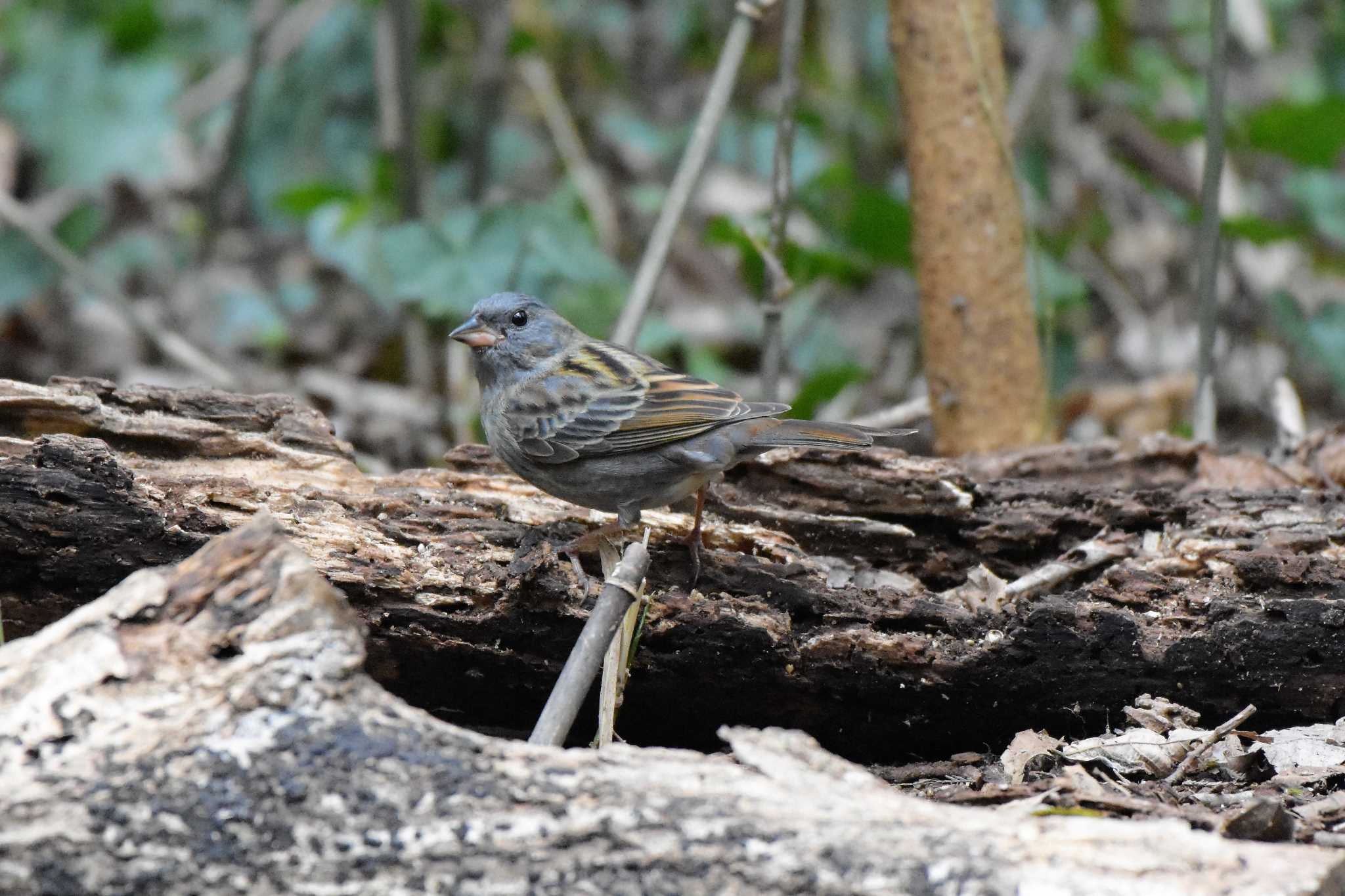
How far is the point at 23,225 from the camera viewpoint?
6328 mm

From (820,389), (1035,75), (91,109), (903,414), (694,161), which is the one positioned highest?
(1035,75)

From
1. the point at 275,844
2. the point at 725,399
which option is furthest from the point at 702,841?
the point at 725,399

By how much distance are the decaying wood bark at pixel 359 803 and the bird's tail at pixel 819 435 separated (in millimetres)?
1434

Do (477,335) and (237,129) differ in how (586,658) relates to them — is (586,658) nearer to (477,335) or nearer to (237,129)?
(477,335)

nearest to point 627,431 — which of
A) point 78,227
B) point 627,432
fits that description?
point 627,432

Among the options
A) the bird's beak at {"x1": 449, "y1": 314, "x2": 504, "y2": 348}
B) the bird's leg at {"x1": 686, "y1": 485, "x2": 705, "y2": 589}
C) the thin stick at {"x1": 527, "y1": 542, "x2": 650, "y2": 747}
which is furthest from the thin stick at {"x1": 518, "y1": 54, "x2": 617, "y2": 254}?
the thin stick at {"x1": 527, "y1": 542, "x2": 650, "y2": 747}

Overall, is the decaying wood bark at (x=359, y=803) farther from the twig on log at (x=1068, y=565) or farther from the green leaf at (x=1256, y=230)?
the green leaf at (x=1256, y=230)

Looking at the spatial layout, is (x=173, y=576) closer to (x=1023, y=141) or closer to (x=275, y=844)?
(x=275, y=844)

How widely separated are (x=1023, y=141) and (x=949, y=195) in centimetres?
391

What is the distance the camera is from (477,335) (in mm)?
4852

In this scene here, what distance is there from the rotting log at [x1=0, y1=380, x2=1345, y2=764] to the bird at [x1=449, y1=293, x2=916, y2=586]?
0.94 ft

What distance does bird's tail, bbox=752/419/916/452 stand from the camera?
3.97 m

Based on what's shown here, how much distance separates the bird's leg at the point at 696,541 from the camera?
12.3 ft

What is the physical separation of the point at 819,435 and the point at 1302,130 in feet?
10.8
